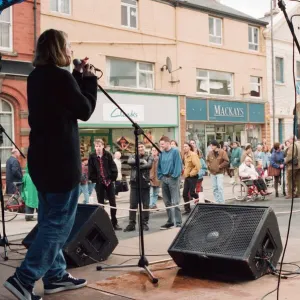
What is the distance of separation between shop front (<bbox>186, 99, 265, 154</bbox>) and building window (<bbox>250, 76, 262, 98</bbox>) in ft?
1.96

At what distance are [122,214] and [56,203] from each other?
7279 mm

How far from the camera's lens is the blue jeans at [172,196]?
8422 mm

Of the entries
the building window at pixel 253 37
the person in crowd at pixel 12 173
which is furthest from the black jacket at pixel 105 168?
the building window at pixel 253 37

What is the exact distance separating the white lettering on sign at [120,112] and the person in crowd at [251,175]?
272 inches

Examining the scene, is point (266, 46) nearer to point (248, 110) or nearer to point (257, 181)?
point (248, 110)

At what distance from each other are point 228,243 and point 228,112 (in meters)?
19.6

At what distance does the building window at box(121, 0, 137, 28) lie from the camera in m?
19.6

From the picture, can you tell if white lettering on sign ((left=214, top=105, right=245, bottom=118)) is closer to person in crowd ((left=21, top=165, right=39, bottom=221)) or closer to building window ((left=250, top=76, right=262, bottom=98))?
building window ((left=250, top=76, right=262, bottom=98))

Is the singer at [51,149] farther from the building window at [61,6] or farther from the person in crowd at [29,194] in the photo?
the building window at [61,6]

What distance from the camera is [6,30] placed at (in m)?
16.1

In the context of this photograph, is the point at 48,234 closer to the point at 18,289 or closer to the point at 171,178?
the point at 18,289

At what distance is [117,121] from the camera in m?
19.1

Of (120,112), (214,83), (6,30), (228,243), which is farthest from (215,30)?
(228,243)

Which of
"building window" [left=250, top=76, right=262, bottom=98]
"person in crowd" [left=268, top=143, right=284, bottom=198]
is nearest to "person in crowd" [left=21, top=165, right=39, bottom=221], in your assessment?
"person in crowd" [left=268, top=143, right=284, bottom=198]
